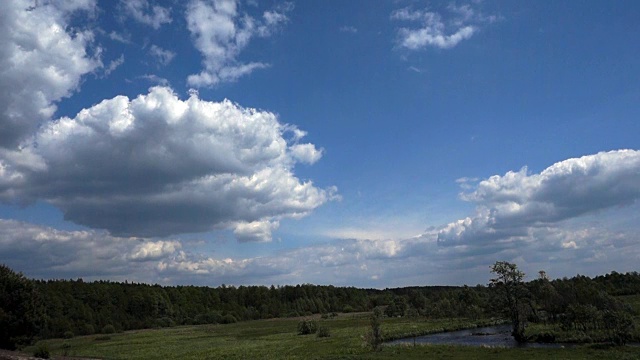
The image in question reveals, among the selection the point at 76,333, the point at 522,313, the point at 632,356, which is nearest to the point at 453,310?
the point at 522,313

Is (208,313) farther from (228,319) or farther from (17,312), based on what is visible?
(17,312)

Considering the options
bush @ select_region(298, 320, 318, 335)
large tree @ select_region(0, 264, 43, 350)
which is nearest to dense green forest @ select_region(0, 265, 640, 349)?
large tree @ select_region(0, 264, 43, 350)

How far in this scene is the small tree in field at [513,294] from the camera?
73.9 m

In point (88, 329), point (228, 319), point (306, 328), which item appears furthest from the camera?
point (228, 319)

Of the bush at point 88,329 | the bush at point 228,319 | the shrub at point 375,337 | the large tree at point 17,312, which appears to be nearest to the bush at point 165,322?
the bush at point 228,319

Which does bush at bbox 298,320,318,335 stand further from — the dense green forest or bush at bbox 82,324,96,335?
bush at bbox 82,324,96,335

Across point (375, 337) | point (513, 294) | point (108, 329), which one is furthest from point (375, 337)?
point (108, 329)

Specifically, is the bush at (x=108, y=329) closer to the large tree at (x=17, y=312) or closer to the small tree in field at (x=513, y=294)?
the large tree at (x=17, y=312)

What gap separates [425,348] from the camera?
63.2m

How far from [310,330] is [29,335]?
197 ft

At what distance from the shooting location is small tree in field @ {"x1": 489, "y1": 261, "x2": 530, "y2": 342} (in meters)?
73.9

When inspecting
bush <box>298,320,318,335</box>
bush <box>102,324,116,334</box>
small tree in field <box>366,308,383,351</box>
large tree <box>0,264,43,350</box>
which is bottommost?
bush <box>102,324,116,334</box>

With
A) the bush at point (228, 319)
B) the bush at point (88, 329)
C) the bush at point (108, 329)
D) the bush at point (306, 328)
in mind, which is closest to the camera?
the bush at point (306, 328)

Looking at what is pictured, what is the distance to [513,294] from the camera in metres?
76.1
